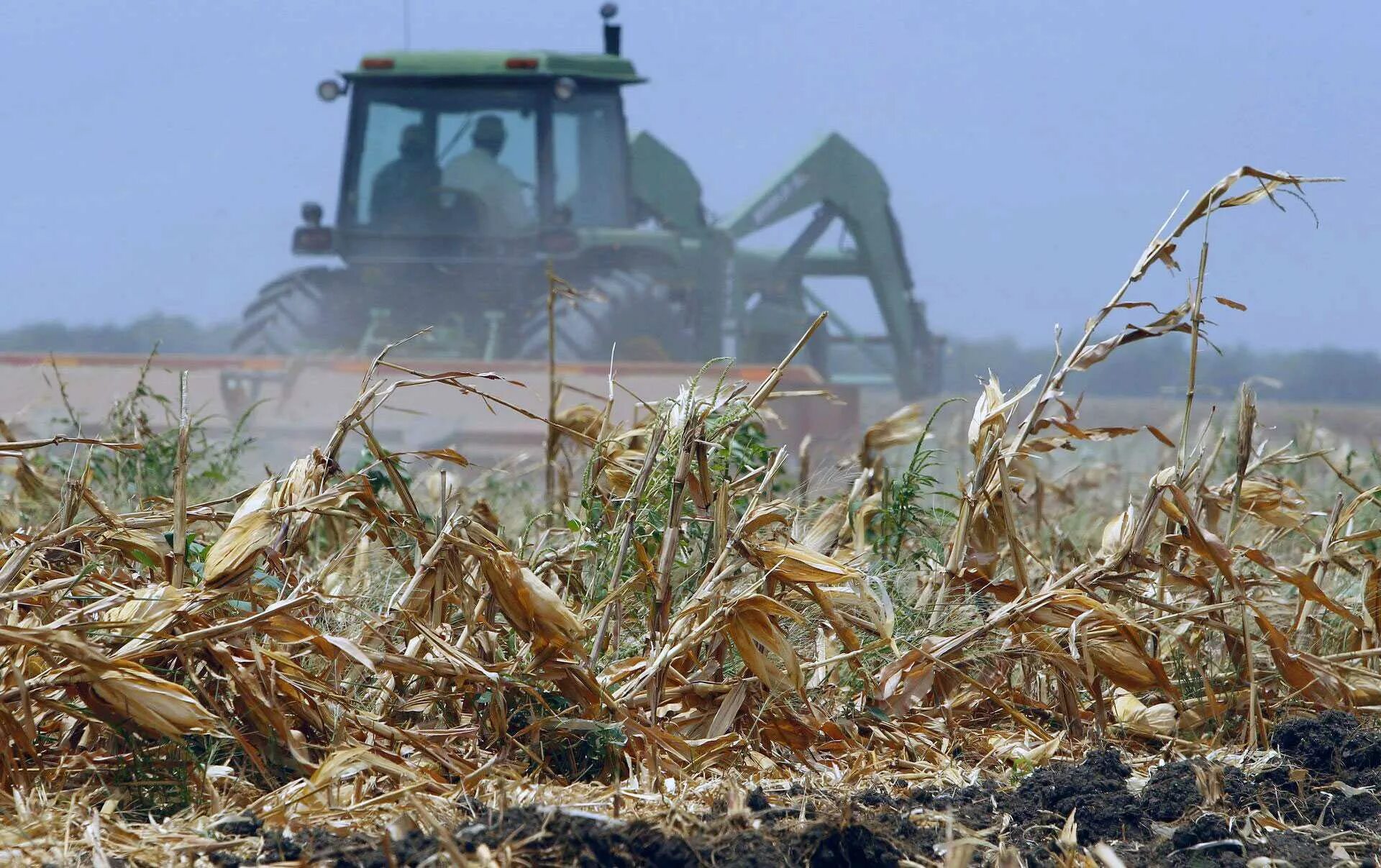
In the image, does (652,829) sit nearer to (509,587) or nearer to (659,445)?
(509,587)

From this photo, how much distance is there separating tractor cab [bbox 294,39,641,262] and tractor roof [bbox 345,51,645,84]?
10mm

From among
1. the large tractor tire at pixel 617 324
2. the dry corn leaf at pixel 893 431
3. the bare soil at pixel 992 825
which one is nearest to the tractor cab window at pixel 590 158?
the large tractor tire at pixel 617 324

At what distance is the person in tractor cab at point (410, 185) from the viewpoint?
30.7 feet

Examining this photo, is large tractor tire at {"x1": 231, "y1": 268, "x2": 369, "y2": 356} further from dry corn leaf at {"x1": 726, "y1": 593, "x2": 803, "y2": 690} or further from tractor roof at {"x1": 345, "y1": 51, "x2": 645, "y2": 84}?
dry corn leaf at {"x1": 726, "y1": 593, "x2": 803, "y2": 690}

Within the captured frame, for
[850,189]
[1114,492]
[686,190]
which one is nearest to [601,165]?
[686,190]

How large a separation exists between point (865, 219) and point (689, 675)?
1088 cm

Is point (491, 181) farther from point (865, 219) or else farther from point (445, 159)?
point (865, 219)

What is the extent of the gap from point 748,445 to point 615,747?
88 cm

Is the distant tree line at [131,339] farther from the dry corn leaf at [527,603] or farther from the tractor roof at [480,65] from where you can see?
the dry corn leaf at [527,603]

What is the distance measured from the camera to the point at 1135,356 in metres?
17.6

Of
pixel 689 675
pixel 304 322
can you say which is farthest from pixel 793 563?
pixel 304 322

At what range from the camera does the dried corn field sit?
1.43 meters

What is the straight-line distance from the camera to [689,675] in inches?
73.5

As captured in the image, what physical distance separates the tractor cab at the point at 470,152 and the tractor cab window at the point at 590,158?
0.01 metres
